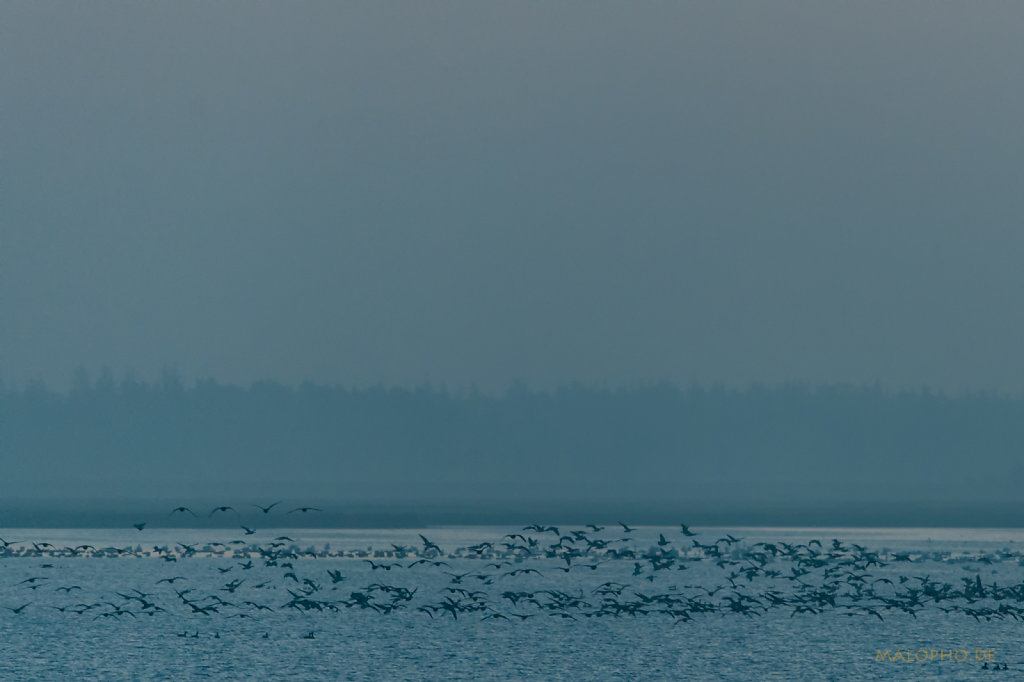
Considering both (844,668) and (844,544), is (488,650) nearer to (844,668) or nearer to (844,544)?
(844,668)

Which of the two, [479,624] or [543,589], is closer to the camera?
[479,624]

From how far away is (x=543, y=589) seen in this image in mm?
43125

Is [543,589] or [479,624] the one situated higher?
[543,589]

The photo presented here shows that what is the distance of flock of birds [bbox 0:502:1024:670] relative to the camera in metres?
36.7

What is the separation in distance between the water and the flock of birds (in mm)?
140

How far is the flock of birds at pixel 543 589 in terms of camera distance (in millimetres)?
36719

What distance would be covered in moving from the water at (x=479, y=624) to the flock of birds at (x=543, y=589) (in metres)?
0.14

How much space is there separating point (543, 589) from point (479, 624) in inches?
324

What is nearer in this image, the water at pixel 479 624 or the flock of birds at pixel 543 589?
the water at pixel 479 624

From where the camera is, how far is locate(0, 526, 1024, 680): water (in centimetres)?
2864

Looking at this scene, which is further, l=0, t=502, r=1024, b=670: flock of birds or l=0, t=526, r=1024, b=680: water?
l=0, t=502, r=1024, b=670: flock of birds

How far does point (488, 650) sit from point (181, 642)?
759 centimetres

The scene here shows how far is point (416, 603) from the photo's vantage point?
39.2 meters

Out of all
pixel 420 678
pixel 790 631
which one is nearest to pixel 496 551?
pixel 790 631
